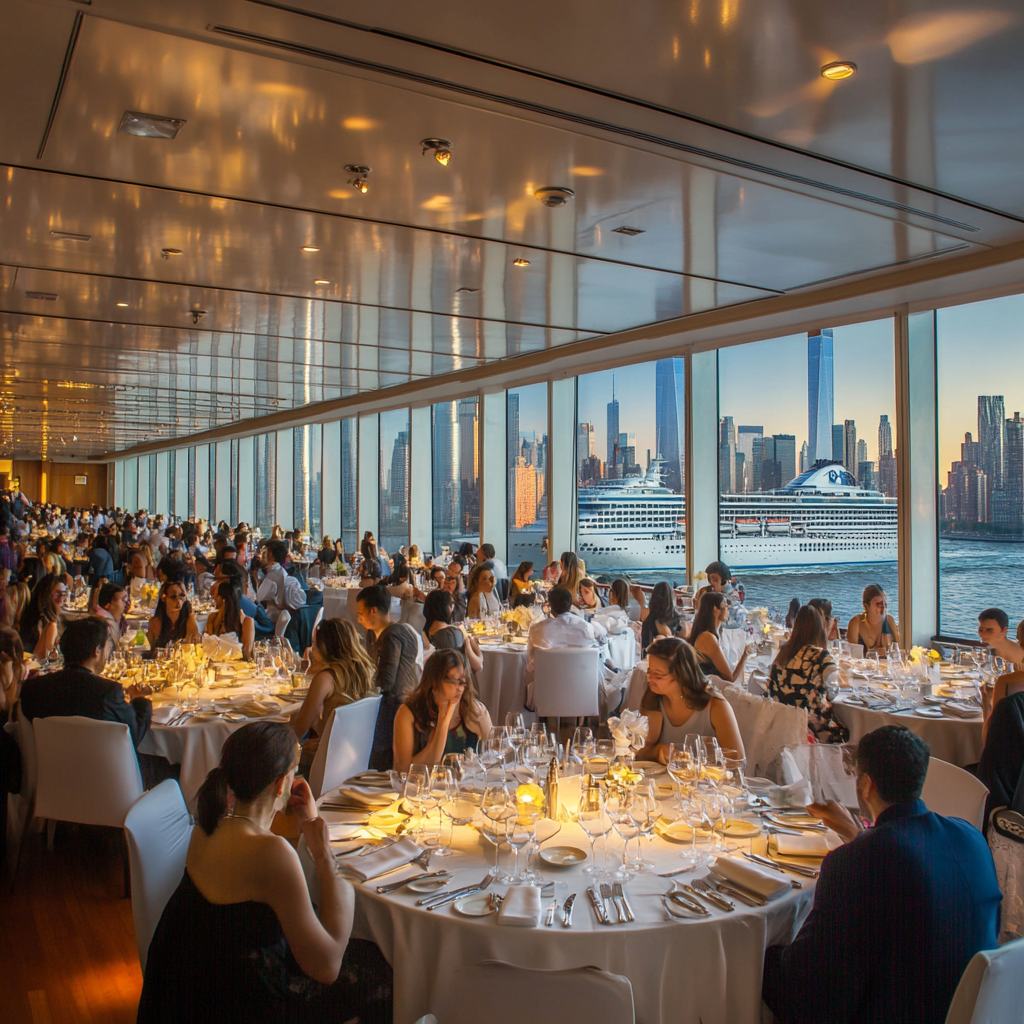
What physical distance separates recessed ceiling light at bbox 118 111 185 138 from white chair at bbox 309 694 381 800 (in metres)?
2.92

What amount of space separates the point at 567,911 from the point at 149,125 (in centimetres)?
392

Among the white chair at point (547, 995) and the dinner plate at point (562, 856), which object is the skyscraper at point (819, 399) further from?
the white chair at point (547, 995)

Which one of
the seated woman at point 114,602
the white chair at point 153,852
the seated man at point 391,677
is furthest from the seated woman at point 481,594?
the white chair at point 153,852

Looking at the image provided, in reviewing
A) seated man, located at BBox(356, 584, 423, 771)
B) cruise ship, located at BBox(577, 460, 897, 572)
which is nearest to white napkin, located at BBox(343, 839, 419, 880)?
seated man, located at BBox(356, 584, 423, 771)

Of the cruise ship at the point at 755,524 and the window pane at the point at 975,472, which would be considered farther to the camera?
the cruise ship at the point at 755,524

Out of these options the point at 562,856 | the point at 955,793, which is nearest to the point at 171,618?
the point at 562,856

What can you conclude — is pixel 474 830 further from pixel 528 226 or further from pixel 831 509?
pixel 831 509

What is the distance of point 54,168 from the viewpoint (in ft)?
15.4

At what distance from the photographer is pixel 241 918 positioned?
6.95 feet

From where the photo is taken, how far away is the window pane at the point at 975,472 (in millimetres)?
8016

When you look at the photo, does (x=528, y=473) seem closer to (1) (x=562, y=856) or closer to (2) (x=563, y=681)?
(2) (x=563, y=681)

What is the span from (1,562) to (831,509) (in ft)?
35.5

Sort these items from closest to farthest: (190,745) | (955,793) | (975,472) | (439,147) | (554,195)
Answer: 1. (955,793)
2. (439,147)
3. (190,745)
4. (554,195)
5. (975,472)

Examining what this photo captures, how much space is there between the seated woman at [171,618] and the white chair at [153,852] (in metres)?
4.07
